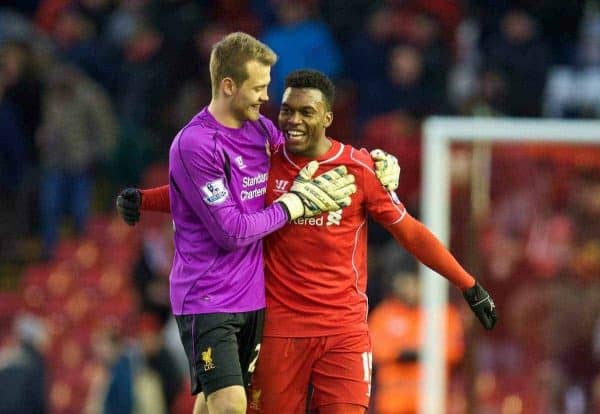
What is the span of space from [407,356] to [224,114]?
3.88 metres

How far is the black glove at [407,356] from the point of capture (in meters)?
8.93

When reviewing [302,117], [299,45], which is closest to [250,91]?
[302,117]

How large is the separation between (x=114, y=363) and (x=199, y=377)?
4982 mm

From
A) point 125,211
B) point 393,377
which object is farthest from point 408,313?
point 125,211

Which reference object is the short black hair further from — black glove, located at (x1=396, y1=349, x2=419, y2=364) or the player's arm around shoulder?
black glove, located at (x1=396, y1=349, x2=419, y2=364)

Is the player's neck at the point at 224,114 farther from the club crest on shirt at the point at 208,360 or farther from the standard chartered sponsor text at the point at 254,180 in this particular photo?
the club crest on shirt at the point at 208,360

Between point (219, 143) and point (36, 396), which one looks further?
point (36, 396)

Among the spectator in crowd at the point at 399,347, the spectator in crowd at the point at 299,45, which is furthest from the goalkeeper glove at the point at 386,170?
the spectator in crowd at the point at 299,45

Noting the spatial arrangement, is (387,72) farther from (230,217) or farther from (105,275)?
(230,217)

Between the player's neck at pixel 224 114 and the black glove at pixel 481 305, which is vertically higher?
the player's neck at pixel 224 114

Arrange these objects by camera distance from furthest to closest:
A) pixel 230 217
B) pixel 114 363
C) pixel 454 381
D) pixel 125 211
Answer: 1. pixel 114 363
2. pixel 454 381
3. pixel 125 211
4. pixel 230 217

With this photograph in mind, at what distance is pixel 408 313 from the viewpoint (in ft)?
29.7

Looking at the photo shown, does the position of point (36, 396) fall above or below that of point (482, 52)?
below

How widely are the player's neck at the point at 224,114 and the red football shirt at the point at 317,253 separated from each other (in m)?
0.27
